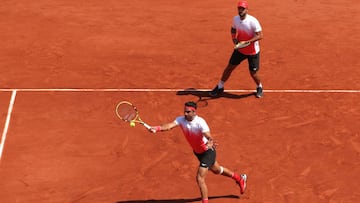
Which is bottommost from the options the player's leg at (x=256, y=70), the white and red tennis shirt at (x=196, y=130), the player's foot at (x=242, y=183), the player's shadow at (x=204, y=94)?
the player's foot at (x=242, y=183)

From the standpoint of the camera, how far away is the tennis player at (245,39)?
1268 centimetres

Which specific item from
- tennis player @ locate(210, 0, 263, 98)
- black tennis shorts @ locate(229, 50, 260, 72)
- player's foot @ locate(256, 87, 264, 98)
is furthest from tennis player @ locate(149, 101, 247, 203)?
player's foot @ locate(256, 87, 264, 98)

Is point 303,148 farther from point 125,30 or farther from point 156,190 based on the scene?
point 125,30

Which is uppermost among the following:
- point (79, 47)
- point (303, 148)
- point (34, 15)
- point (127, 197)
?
point (34, 15)

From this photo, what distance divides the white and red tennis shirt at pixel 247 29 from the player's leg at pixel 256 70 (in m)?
0.14

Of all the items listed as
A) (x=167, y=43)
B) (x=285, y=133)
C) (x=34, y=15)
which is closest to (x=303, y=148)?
(x=285, y=133)

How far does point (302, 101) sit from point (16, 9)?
10394 mm

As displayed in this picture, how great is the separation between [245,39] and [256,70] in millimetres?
842

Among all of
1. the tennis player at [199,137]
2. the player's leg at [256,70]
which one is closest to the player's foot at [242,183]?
the tennis player at [199,137]

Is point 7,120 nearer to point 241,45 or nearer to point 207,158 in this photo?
point 207,158

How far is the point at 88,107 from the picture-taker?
43.3ft

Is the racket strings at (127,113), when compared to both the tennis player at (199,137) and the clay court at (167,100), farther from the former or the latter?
the clay court at (167,100)

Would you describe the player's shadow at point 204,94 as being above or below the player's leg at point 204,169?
above

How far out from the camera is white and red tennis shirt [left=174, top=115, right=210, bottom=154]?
930 cm
